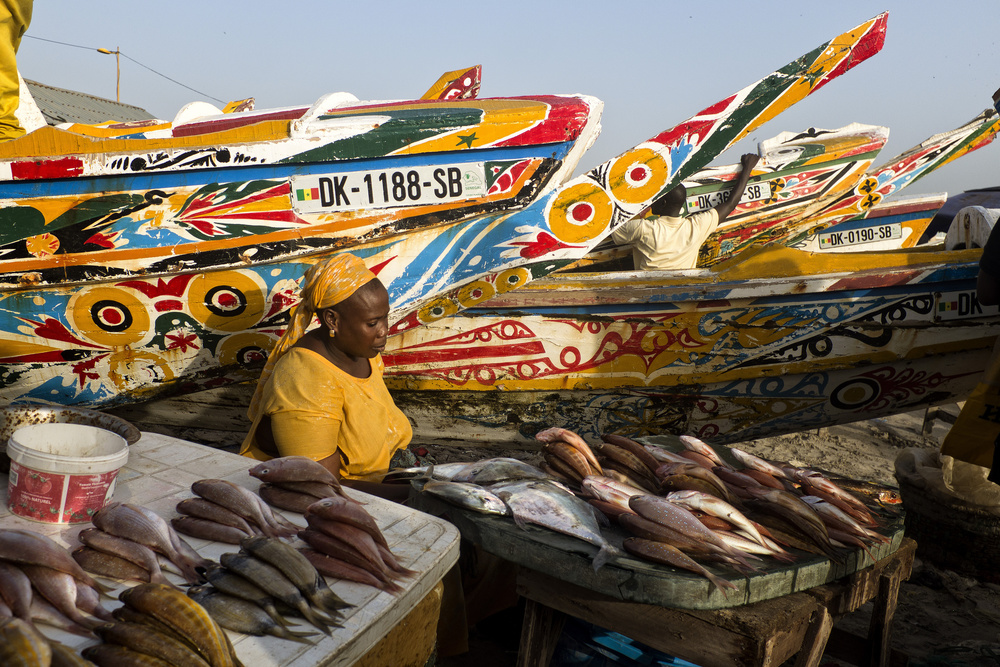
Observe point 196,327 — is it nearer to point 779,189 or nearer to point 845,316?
point 845,316

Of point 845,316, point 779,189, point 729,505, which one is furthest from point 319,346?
point 779,189

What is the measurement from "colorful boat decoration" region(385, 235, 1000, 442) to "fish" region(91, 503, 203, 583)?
9.01 feet

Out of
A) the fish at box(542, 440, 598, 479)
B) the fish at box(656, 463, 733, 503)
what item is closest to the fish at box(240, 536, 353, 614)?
the fish at box(542, 440, 598, 479)

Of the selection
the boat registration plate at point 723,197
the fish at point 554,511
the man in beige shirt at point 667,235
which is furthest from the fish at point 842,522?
the boat registration plate at point 723,197

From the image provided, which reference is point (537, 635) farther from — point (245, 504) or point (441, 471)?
point (245, 504)

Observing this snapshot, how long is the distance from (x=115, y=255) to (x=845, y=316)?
4314 millimetres

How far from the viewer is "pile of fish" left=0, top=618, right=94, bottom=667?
3.38ft

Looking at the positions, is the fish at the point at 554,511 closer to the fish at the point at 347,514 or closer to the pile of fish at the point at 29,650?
the fish at the point at 347,514

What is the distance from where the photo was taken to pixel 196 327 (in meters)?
3.78

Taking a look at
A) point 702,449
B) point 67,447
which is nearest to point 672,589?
point 702,449

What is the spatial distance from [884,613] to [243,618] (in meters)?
2.31

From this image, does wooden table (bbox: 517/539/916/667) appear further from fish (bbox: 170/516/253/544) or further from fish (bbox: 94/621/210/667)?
fish (bbox: 94/621/210/667)

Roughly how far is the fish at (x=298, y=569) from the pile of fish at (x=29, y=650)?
1.34 feet

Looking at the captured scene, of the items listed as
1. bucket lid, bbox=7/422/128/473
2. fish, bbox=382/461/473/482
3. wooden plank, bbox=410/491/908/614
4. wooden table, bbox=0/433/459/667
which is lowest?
wooden plank, bbox=410/491/908/614
